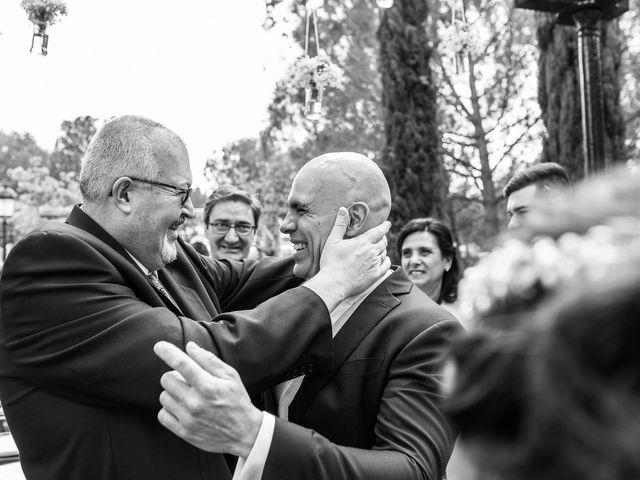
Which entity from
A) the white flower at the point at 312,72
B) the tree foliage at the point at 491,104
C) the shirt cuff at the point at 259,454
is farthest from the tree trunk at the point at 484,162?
the shirt cuff at the point at 259,454

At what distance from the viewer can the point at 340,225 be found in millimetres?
2707

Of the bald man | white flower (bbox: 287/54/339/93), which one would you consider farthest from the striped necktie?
white flower (bbox: 287/54/339/93)

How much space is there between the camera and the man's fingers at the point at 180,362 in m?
1.65

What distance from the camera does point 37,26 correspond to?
237 inches

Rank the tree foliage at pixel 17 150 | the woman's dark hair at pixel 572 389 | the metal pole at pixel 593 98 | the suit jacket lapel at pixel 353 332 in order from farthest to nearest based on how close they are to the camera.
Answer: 1. the tree foliage at pixel 17 150
2. the metal pole at pixel 593 98
3. the suit jacket lapel at pixel 353 332
4. the woman's dark hair at pixel 572 389

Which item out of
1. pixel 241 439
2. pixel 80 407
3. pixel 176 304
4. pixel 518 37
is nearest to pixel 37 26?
pixel 176 304

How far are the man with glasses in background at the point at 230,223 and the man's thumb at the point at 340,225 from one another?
3676 mm

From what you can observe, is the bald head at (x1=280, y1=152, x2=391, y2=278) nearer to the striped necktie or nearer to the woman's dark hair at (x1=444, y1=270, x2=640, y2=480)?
the striped necktie

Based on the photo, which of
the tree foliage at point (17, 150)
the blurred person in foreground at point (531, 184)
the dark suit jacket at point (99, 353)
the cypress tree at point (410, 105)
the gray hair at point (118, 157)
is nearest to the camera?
the dark suit jacket at point (99, 353)

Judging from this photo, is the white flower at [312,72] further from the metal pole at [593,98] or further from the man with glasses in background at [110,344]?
the man with glasses in background at [110,344]

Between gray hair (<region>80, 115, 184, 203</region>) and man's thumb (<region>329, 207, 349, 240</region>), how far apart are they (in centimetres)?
70

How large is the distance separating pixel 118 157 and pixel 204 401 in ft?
3.85

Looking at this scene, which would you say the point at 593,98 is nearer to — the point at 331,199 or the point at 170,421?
the point at 331,199

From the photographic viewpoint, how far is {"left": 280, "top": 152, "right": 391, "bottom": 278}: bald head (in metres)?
2.84
